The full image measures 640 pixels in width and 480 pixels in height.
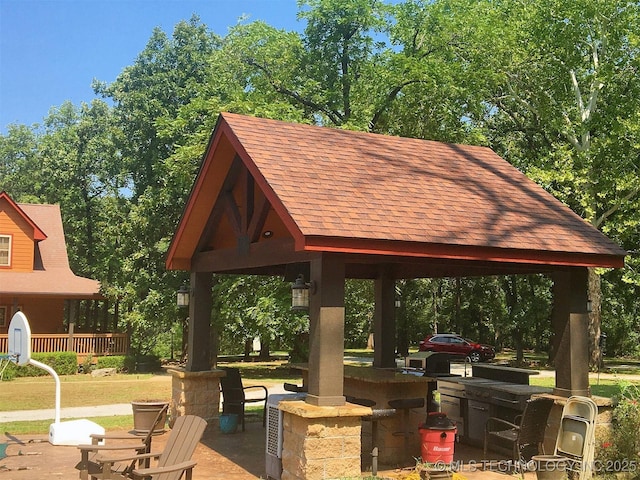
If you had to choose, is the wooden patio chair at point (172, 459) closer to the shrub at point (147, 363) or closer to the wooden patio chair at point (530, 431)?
the wooden patio chair at point (530, 431)

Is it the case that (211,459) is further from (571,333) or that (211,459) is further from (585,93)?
(585,93)

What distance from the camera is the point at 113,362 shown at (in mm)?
26109

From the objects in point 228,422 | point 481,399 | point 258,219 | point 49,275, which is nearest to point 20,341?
point 228,422

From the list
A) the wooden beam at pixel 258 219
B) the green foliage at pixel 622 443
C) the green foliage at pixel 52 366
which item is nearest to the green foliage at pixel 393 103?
the green foliage at pixel 52 366

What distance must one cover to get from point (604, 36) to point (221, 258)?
22401mm

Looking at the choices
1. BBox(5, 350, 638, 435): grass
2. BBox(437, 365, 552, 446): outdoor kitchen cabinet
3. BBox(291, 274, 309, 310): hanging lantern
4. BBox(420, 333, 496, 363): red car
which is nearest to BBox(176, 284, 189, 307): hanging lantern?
BBox(5, 350, 638, 435): grass

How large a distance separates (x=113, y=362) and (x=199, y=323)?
627 inches

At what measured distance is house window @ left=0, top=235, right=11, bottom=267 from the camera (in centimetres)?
2716

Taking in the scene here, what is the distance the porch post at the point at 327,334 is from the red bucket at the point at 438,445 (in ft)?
5.15

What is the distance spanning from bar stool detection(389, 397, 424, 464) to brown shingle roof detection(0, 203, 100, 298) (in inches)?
787

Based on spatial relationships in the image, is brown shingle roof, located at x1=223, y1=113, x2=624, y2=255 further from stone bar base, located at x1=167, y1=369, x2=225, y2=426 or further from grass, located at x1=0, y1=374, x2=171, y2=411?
grass, located at x1=0, y1=374, x2=171, y2=411

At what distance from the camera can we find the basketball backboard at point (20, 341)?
33.9 ft

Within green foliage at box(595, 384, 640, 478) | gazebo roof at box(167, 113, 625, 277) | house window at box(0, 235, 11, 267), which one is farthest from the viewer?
house window at box(0, 235, 11, 267)

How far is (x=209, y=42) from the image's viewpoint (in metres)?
34.5
